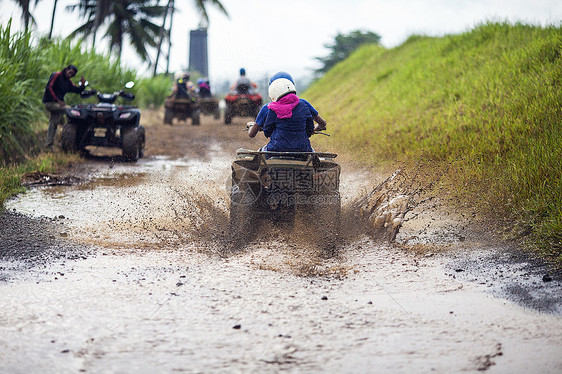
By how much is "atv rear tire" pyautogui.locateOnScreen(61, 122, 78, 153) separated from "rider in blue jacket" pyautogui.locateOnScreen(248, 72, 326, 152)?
6.53 metres

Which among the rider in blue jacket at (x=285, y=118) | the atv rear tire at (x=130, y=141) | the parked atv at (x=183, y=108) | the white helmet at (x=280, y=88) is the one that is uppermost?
the parked atv at (x=183, y=108)

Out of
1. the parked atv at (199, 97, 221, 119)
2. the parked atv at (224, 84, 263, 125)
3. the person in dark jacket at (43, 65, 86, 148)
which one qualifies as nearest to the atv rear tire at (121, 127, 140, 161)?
the person in dark jacket at (43, 65, 86, 148)

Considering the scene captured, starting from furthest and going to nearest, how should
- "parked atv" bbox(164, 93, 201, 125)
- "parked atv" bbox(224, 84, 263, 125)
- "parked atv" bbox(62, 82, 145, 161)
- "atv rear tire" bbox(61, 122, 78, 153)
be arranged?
"parked atv" bbox(164, 93, 201, 125) < "parked atv" bbox(224, 84, 263, 125) < "atv rear tire" bbox(61, 122, 78, 153) < "parked atv" bbox(62, 82, 145, 161)

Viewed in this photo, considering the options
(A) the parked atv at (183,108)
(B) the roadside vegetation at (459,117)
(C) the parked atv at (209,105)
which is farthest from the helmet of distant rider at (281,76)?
(C) the parked atv at (209,105)

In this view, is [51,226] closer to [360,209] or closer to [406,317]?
[360,209]

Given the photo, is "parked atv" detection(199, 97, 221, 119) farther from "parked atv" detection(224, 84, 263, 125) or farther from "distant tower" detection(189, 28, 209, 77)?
"distant tower" detection(189, 28, 209, 77)

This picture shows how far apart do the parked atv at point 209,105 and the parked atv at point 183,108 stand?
1.78 meters

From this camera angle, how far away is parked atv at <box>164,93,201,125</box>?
819 inches

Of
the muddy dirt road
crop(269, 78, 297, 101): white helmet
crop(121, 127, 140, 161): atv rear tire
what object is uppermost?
crop(269, 78, 297, 101): white helmet

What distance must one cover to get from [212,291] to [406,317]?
1.38 metres

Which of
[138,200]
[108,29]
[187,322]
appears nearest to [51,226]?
[138,200]

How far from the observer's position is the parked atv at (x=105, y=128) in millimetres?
11336

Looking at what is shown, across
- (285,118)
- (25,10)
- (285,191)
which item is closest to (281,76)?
(285,118)

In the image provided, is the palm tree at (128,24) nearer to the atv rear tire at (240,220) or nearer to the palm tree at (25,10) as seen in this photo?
the palm tree at (25,10)
